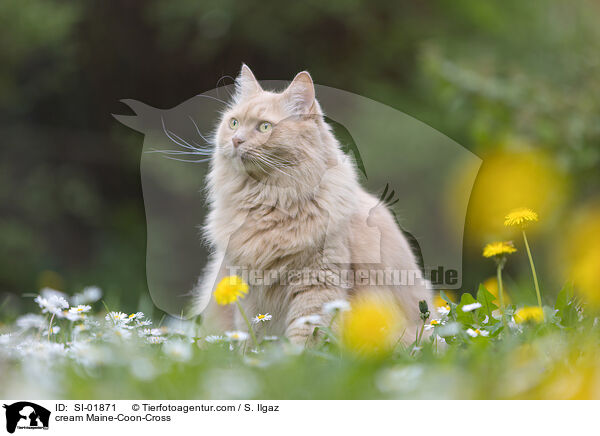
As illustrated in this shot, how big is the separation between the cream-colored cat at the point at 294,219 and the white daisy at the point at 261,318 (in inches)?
1.8

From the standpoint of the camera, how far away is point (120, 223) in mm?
5973

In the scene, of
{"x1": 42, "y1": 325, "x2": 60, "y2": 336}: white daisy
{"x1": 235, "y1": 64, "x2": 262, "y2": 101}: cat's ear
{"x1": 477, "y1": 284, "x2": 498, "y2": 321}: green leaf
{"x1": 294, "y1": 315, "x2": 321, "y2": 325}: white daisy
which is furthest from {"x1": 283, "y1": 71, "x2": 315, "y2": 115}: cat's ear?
{"x1": 42, "y1": 325, "x2": 60, "y2": 336}: white daisy

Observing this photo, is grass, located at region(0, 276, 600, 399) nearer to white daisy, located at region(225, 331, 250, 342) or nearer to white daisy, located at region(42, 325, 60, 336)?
white daisy, located at region(225, 331, 250, 342)

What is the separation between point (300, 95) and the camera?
235 cm

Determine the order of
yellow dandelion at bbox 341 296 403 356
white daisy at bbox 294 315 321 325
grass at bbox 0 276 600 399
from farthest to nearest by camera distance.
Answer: white daisy at bbox 294 315 321 325
yellow dandelion at bbox 341 296 403 356
grass at bbox 0 276 600 399

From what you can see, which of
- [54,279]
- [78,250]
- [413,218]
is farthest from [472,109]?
[78,250]

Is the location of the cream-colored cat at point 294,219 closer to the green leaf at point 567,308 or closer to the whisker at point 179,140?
the whisker at point 179,140

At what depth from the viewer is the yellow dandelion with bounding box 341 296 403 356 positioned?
6.07 feet

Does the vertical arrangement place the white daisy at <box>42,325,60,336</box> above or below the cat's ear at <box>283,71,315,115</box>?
below

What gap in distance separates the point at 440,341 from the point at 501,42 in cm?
451

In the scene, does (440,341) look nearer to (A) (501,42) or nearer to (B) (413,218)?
(B) (413,218)

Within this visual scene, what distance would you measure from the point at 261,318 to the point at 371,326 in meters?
0.47
